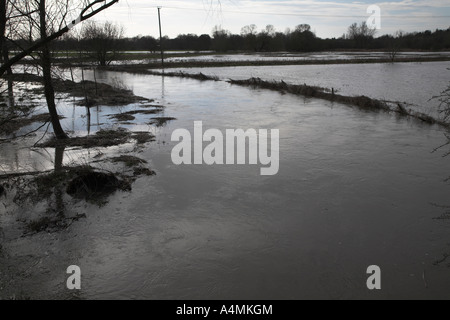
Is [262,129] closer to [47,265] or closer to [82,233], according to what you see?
[82,233]

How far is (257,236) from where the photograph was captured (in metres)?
6.14

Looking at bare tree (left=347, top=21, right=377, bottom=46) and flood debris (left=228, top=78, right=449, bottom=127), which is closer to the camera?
flood debris (left=228, top=78, right=449, bottom=127)

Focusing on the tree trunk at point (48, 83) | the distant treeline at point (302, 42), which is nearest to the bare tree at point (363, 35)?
the distant treeline at point (302, 42)

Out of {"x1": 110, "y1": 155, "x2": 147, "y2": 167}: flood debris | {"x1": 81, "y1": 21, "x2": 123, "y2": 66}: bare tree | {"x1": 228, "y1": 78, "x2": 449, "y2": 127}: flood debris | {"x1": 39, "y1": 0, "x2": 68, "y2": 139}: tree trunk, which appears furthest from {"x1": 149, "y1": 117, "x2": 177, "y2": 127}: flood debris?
{"x1": 81, "y1": 21, "x2": 123, "y2": 66}: bare tree

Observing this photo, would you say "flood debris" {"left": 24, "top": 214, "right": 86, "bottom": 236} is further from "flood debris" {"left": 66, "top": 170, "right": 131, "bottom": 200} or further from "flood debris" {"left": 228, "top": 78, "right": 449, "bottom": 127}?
"flood debris" {"left": 228, "top": 78, "right": 449, "bottom": 127}

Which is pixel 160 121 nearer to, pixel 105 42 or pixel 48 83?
pixel 48 83

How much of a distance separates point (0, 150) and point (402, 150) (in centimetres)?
1262

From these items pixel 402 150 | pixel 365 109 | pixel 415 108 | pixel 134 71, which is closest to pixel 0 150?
pixel 402 150

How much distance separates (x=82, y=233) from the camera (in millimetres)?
6172

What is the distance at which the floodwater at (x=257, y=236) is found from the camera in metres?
4.89

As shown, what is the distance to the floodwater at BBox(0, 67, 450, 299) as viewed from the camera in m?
4.89

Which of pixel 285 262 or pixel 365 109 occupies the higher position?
pixel 365 109
